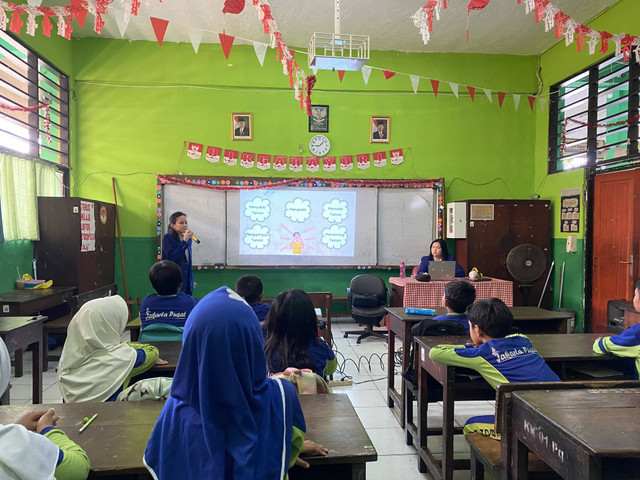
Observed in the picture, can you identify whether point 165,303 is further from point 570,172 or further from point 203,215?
point 570,172

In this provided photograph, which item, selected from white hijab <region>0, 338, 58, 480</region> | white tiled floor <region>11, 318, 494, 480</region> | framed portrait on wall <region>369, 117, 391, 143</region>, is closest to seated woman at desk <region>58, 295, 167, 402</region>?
white hijab <region>0, 338, 58, 480</region>

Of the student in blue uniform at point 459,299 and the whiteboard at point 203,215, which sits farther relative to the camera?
the whiteboard at point 203,215

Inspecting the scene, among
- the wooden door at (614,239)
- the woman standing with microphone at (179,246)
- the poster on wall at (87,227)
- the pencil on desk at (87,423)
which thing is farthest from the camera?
the poster on wall at (87,227)

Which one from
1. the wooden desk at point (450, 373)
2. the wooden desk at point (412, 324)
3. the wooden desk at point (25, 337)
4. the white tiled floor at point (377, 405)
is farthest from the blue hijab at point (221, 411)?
the wooden desk at point (412, 324)

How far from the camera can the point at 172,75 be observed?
5.99 meters

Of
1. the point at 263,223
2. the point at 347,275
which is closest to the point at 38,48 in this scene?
the point at 263,223

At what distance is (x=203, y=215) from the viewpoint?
5973 mm

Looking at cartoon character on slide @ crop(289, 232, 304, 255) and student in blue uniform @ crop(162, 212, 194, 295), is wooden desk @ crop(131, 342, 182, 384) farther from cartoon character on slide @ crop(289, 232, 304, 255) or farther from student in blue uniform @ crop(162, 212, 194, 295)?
cartoon character on slide @ crop(289, 232, 304, 255)

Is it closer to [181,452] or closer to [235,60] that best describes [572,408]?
[181,452]

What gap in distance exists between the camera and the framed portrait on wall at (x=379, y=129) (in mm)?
6246

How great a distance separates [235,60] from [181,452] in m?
5.84

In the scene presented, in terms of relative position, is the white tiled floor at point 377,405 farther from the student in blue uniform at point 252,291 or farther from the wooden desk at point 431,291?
the student in blue uniform at point 252,291

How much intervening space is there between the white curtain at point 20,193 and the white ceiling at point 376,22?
1814 millimetres

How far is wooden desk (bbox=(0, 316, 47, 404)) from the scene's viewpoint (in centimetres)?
251
